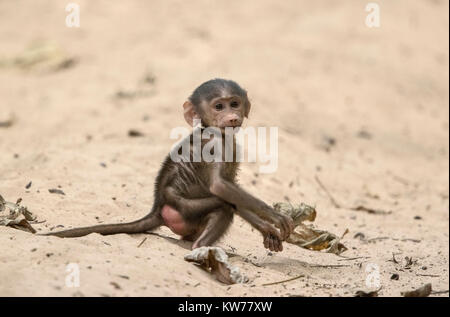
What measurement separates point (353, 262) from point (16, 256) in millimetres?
2611

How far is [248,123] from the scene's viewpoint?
9727 mm

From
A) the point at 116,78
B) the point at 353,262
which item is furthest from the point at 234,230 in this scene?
the point at 116,78

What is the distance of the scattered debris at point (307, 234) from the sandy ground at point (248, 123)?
122mm

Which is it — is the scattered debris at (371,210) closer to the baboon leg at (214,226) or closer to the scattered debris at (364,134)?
the scattered debris at (364,134)

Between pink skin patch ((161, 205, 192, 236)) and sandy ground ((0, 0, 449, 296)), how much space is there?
0.49 feet

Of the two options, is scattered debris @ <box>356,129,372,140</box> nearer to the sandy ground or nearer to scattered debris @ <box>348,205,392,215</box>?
the sandy ground

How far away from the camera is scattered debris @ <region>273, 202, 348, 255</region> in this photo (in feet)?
18.7

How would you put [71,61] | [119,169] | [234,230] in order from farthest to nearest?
[71,61] < [119,169] < [234,230]

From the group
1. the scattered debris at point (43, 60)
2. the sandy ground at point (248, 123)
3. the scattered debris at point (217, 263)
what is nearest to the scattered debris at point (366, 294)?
the sandy ground at point (248, 123)

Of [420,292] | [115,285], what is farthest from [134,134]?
[420,292]

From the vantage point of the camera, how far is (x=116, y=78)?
40.2 feet

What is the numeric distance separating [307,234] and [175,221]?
117 centimetres

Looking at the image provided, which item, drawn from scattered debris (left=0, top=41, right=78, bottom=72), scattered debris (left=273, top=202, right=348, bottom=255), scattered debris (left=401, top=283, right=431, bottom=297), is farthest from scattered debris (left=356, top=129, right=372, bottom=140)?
scattered debris (left=401, top=283, right=431, bottom=297)

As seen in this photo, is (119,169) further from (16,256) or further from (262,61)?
(262,61)
